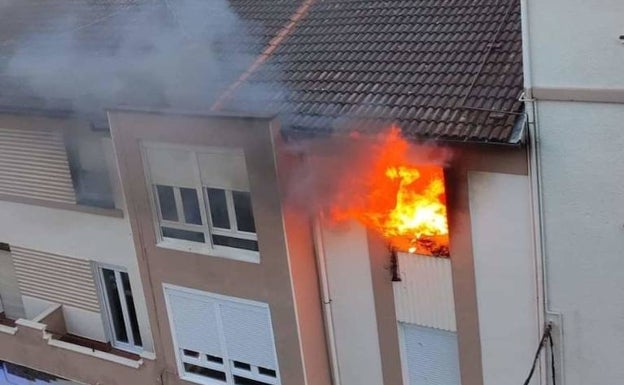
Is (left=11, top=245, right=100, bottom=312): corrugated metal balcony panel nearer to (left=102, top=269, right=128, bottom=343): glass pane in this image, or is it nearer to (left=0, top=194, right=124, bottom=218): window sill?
(left=102, top=269, right=128, bottom=343): glass pane

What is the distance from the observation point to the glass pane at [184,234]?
44.6 ft

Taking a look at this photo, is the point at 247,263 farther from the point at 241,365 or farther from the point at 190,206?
the point at 241,365

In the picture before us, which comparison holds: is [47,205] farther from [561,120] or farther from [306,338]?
[561,120]

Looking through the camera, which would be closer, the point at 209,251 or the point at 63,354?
the point at 209,251

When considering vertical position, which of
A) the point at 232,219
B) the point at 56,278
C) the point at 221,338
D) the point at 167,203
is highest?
the point at 167,203

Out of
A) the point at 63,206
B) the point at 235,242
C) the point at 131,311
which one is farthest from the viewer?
the point at 131,311

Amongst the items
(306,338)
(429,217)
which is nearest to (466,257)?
(429,217)

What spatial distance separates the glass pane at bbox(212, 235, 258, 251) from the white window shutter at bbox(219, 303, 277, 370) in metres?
0.95

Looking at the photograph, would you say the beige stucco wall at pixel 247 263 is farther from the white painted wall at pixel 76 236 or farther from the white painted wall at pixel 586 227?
the white painted wall at pixel 586 227

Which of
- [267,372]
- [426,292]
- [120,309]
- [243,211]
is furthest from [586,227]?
[120,309]

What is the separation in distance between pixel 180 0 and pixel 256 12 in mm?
1727

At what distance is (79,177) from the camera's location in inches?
618

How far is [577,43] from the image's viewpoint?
10.1 m

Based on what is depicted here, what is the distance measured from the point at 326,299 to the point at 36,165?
6318 mm
